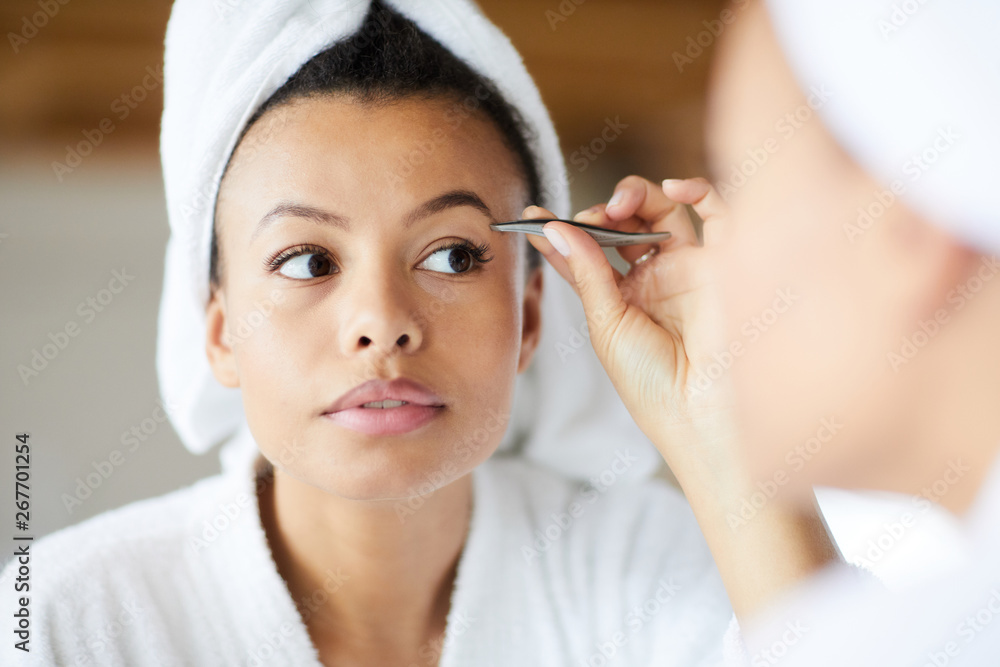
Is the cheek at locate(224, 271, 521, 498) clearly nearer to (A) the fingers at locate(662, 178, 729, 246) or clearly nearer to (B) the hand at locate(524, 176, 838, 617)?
(B) the hand at locate(524, 176, 838, 617)

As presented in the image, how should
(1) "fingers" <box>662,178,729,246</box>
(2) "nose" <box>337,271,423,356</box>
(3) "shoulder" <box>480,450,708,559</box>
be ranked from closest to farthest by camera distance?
(2) "nose" <box>337,271,423,356</box>, (1) "fingers" <box>662,178,729,246</box>, (3) "shoulder" <box>480,450,708,559</box>

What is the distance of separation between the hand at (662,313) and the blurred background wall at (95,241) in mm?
212

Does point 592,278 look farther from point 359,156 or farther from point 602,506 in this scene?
point 602,506

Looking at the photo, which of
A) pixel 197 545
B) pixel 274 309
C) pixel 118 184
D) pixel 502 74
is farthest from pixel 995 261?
pixel 118 184

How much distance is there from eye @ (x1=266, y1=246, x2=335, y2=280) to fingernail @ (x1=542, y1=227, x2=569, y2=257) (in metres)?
0.19

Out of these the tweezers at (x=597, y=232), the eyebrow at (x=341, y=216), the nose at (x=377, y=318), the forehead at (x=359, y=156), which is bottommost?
the nose at (x=377, y=318)

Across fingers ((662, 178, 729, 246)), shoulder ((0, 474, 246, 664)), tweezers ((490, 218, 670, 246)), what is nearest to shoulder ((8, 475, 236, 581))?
shoulder ((0, 474, 246, 664))

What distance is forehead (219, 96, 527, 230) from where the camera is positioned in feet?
1.78

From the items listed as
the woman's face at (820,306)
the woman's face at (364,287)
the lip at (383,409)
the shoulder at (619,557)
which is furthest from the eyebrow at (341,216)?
the shoulder at (619,557)

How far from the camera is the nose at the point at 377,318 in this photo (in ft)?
1.72

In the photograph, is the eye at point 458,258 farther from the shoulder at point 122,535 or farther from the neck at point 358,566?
the shoulder at point 122,535

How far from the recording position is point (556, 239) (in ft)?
1.95

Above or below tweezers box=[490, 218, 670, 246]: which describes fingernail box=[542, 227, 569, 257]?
below

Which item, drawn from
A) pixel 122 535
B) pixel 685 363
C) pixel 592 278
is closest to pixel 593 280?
pixel 592 278
